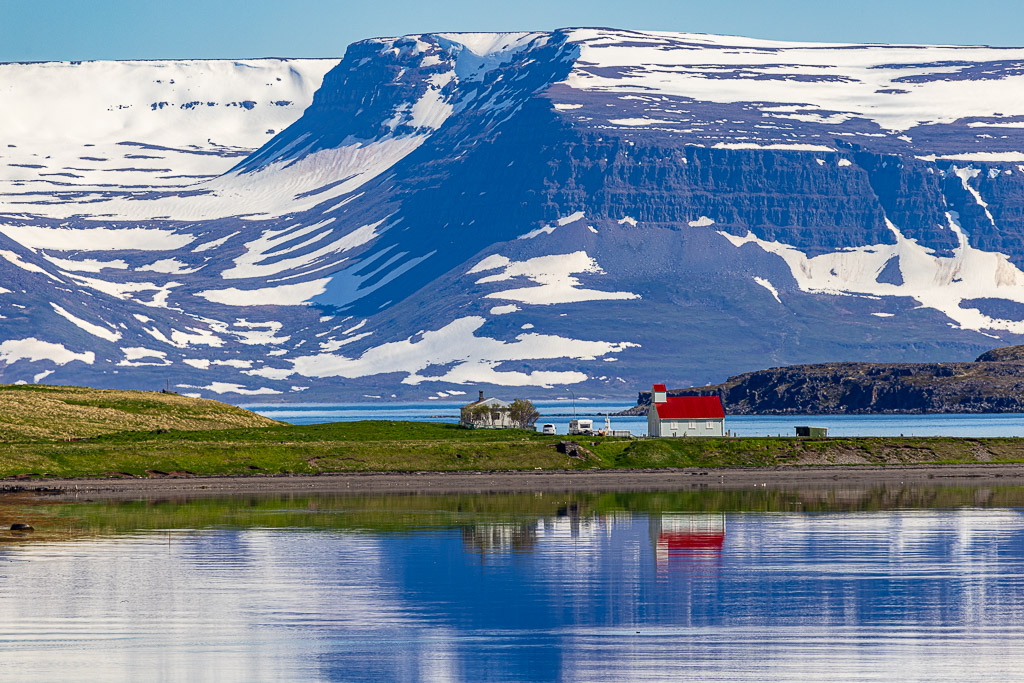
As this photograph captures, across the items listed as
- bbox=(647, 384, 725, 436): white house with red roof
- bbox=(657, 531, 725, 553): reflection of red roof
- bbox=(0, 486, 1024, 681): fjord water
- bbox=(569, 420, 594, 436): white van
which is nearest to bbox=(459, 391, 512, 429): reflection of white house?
bbox=(569, 420, 594, 436): white van

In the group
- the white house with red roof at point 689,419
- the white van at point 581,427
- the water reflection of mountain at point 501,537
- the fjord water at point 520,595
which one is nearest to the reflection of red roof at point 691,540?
the fjord water at point 520,595

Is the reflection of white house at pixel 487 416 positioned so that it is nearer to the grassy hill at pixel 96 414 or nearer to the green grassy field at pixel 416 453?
the grassy hill at pixel 96 414

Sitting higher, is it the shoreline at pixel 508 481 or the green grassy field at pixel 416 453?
the green grassy field at pixel 416 453

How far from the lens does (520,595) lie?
55469mm

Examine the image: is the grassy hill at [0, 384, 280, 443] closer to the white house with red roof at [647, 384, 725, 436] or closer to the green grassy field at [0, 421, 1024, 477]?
the green grassy field at [0, 421, 1024, 477]

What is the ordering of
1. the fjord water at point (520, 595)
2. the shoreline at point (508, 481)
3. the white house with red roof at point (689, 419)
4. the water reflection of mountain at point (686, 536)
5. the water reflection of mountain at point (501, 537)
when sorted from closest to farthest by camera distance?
the fjord water at point (520, 595), the water reflection of mountain at point (686, 536), the water reflection of mountain at point (501, 537), the shoreline at point (508, 481), the white house with red roof at point (689, 419)

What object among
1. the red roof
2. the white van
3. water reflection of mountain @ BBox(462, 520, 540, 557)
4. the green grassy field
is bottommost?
water reflection of mountain @ BBox(462, 520, 540, 557)

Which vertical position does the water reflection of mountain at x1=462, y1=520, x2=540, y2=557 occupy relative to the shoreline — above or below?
below

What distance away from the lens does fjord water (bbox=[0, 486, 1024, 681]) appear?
144ft

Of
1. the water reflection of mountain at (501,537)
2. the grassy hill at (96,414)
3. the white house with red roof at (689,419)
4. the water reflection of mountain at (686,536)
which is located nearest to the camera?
the water reflection of mountain at (686,536)

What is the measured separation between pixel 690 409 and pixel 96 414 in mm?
48526

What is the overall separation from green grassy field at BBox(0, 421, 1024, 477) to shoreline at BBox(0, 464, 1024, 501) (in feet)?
8.26

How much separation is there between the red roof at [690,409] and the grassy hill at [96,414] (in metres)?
35.4

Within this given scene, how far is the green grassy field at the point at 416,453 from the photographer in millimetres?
117500
